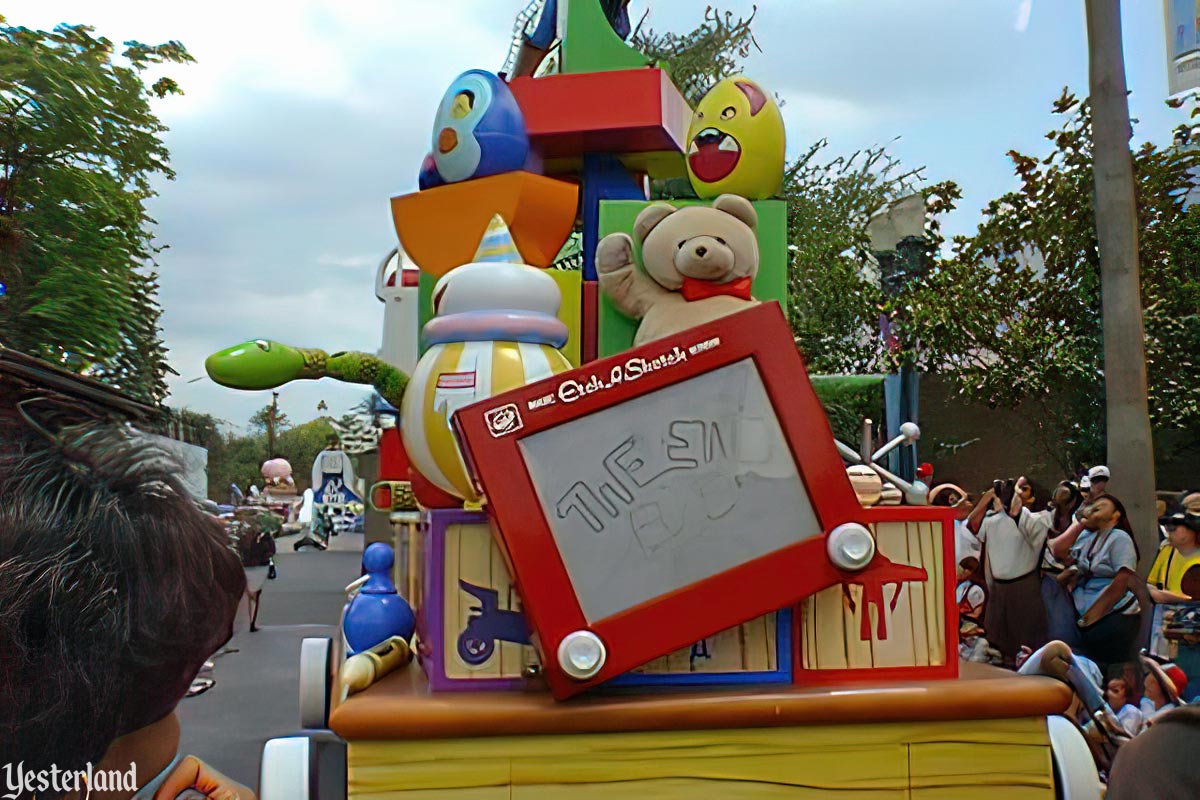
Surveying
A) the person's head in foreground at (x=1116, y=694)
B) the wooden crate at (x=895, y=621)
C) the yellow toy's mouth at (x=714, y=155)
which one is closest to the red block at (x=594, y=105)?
the yellow toy's mouth at (x=714, y=155)

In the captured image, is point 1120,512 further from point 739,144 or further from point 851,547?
point 851,547

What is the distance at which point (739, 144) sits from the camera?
305cm

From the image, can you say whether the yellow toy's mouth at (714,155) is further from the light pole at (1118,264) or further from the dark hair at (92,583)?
the light pole at (1118,264)

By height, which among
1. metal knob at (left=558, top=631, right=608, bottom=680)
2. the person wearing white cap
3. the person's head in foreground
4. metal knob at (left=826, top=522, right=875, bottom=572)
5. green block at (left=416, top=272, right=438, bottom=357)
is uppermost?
green block at (left=416, top=272, right=438, bottom=357)

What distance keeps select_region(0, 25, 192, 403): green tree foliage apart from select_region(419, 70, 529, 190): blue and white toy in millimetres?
8596

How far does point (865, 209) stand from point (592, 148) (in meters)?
11.6

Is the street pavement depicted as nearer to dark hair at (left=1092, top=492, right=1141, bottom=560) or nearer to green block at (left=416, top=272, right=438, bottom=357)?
green block at (left=416, top=272, right=438, bottom=357)

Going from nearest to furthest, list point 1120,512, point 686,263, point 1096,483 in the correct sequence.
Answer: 1. point 686,263
2. point 1120,512
3. point 1096,483

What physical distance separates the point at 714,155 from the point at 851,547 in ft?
5.24

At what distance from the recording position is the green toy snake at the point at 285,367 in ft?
7.79

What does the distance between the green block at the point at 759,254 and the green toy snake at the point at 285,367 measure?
622 millimetres

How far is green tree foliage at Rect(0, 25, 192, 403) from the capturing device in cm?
1136

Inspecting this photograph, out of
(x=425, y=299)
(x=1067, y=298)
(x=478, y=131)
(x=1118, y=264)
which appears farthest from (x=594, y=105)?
(x=1067, y=298)

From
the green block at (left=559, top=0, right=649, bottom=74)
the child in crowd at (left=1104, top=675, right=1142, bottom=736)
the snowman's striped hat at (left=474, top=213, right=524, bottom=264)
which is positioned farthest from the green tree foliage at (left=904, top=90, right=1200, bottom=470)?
the snowman's striped hat at (left=474, top=213, right=524, bottom=264)
